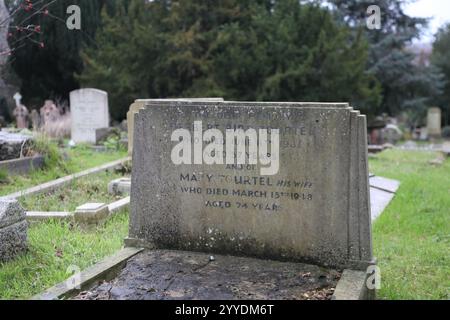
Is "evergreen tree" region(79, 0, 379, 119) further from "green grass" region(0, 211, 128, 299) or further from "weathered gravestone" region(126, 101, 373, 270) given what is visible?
"weathered gravestone" region(126, 101, 373, 270)

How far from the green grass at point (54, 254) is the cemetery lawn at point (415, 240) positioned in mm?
2326

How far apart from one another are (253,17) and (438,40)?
16.3 metres

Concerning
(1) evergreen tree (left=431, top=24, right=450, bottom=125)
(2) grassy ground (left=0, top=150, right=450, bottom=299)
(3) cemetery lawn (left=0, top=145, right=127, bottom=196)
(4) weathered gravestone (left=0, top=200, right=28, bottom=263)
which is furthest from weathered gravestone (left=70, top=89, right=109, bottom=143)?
(1) evergreen tree (left=431, top=24, right=450, bottom=125)

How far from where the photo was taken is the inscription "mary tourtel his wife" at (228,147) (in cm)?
391

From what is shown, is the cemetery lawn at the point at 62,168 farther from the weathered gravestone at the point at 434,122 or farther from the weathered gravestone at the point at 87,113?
the weathered gravestone at the point at 434,122

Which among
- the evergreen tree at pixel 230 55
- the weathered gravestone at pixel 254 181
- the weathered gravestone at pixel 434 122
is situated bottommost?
the weathered gravestone at pixel 434 122

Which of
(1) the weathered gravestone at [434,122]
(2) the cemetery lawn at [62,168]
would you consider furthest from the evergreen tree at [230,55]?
(1) the weathered gravestone at [434,122]

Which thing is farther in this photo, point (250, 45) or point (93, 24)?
point (93, 24)

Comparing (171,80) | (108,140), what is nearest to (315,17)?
(171,80)

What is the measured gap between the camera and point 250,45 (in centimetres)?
1773

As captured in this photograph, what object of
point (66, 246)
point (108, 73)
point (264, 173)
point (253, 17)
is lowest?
point (66, 246)

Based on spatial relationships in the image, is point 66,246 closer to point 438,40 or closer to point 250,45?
point 250,45

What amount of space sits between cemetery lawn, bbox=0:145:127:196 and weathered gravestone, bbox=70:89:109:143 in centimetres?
237
